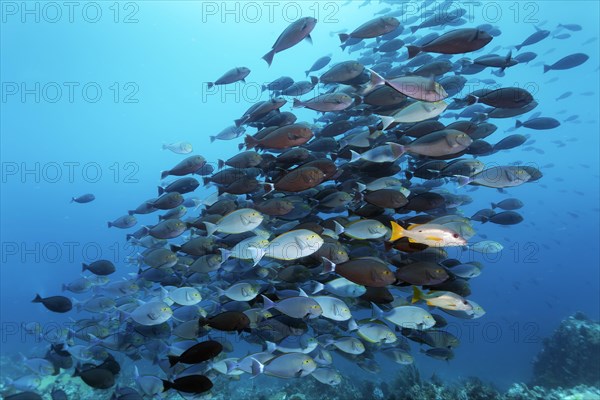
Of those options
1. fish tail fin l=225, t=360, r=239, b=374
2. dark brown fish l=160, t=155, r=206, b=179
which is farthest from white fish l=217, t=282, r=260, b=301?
dark brown fish l=160, t=155, r=206, b=179

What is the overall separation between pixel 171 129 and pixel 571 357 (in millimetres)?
93532

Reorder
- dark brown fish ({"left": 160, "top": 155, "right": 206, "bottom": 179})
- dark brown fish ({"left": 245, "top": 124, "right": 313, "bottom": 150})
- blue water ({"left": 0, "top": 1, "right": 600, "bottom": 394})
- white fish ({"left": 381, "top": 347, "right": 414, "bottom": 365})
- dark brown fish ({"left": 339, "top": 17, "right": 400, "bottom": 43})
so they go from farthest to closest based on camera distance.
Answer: blue water ({"left": 0, "top": 1, "right": 600, "bottom": 394})
dark brown fish ({"left": 160, "top": 155, "right": 206, "bottom": 179})
white fish ({"left": 381, "top": 347, "right": 414, "bottom": 365})
dark brown fish ({"left": 339, "top": 17, "right": 400, "bottom": 43})
dark brown fish ({"left": 245, "top": 124, "right": 313, "bottom": 150})

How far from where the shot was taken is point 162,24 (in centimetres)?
5334

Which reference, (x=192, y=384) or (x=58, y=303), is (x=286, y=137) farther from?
(x=58, y=303)

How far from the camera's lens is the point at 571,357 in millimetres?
12617

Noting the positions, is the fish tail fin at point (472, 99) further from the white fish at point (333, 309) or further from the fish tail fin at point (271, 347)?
the fish tail fin at point (271, 347)

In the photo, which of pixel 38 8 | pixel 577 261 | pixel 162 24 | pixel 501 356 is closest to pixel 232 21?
pixel 162 24

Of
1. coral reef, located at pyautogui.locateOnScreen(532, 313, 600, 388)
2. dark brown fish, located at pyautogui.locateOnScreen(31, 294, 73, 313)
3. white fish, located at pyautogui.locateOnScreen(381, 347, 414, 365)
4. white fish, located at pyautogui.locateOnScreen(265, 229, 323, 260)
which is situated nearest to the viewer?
white fish, located at pyautogui.locateOnScreen(265, 229, 323, 260)

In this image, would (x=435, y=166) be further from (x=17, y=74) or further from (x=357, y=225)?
(x=17, y=74)

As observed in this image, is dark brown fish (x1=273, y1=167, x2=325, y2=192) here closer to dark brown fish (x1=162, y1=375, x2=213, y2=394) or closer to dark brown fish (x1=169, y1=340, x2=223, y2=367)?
dark brown fish (x1=169, y1=340, x2=223, y2=367)

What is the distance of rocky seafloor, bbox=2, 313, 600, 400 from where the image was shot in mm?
7785

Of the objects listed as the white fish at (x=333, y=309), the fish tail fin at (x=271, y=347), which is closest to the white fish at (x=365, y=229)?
the white fish at (x=333, y=309)

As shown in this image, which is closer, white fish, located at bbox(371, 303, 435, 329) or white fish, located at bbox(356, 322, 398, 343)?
white fish, located at bbox(371, 303, 435, 329)

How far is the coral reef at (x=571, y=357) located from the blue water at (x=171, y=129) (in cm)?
811
